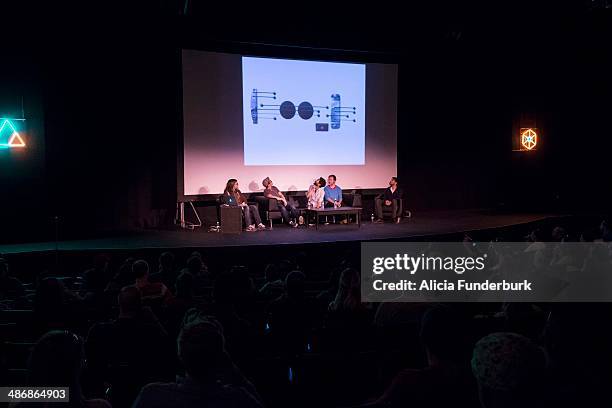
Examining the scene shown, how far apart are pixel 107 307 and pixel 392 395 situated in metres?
2.72

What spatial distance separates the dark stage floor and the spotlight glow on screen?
121cm

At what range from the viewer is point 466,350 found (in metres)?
1.95

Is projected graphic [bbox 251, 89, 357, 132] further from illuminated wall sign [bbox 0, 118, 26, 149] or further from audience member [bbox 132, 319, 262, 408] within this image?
audience member [bbox 132, 319, 262, 408]

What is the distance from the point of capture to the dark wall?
28.7 ft

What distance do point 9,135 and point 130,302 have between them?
666 cm

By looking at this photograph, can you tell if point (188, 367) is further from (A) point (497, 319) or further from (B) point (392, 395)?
(A) point (497, 319)

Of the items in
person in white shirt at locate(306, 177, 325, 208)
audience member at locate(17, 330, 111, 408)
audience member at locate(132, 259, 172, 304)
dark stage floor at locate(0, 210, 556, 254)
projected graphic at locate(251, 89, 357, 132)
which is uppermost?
projected graphic at locate(251, 89, 357, 132)

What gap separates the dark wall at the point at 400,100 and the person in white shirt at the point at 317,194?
2648mm

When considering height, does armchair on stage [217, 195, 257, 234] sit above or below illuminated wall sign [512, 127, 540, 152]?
below

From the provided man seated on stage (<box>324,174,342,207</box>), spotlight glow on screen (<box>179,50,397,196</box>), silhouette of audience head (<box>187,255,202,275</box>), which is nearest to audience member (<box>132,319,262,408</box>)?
silhouette of audience head (<box>187,255,202,275</box>)

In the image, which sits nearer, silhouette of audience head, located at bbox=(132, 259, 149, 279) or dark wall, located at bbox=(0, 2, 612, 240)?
silhouette of audience head, located at bbox=(132, 259, 149, 279)

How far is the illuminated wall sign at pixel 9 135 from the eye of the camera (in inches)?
325

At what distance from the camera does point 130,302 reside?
293cm

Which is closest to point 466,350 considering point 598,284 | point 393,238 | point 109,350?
point 109,350
